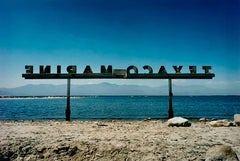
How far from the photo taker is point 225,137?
10508 mm

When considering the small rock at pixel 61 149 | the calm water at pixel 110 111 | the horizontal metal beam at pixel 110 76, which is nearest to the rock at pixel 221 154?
the small rock at pixel 61 149

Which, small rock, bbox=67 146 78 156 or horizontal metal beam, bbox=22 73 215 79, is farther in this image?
horizontal metal beam, bbox=22 73 215 79

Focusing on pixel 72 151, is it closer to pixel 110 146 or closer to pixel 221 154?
pixel 110 146

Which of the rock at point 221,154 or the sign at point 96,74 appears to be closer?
the rock at point 221,154

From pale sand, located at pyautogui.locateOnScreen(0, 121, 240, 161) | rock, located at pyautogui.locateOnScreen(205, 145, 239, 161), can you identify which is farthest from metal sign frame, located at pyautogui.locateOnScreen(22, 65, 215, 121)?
rock, located at pyautogui.locateOnScreen(205, 145, 239, 161)

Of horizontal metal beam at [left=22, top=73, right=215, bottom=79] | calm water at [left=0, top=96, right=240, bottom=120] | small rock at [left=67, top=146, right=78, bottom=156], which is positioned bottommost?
calm water at [left=0, top=96, right=240, bottom=120]

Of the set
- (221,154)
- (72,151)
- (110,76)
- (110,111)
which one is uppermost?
(110,76)

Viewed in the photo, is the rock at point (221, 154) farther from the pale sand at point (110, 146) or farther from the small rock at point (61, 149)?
the small rock at point (61, 149)

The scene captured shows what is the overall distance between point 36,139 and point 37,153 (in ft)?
3.85

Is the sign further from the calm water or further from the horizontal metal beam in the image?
the calm water

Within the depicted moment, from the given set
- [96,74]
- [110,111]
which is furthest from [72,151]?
[110,111]

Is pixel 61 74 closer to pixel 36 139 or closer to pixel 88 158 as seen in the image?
pixel 36 139

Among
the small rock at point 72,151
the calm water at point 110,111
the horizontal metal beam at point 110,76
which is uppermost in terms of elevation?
the horizontal metal beam at point 110,76

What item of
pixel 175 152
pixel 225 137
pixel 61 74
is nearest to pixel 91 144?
pixel 175 152
